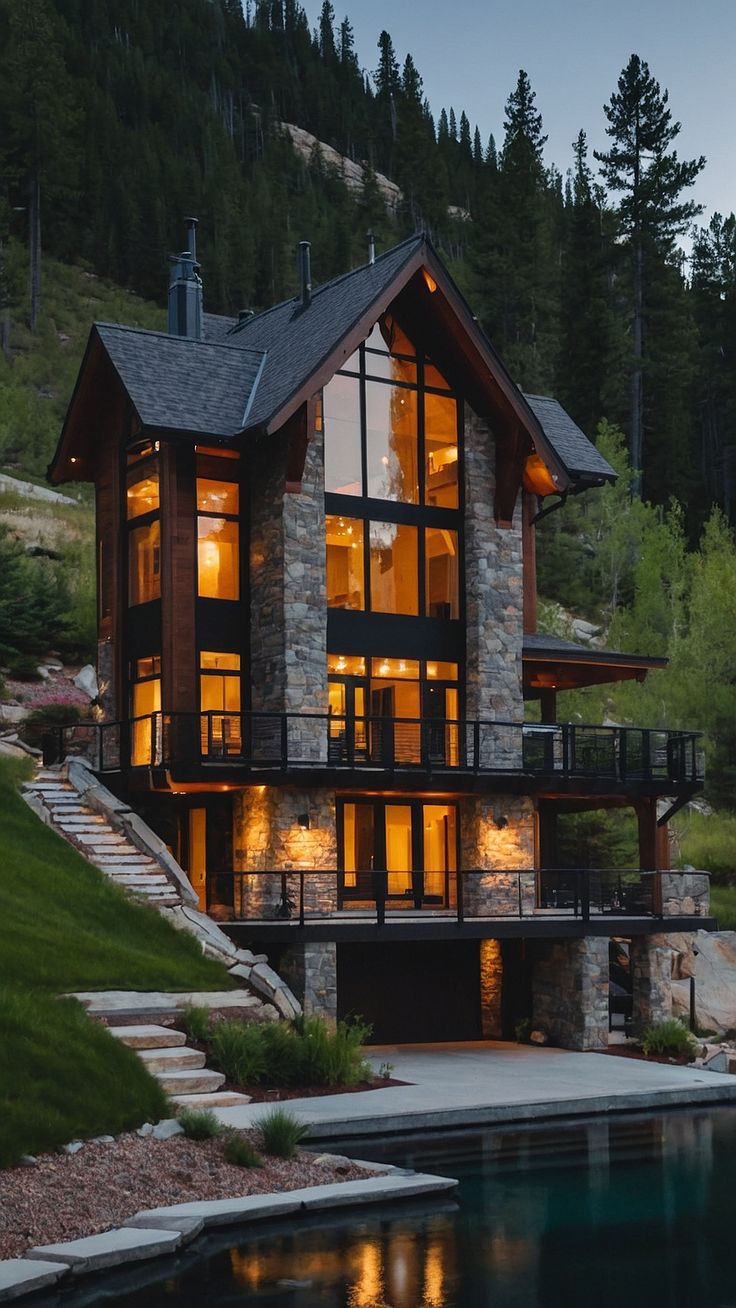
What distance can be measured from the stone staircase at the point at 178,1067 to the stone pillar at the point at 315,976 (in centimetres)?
505

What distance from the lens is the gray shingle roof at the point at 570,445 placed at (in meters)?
31.6

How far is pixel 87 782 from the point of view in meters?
27.9

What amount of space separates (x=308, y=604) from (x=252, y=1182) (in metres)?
13.9

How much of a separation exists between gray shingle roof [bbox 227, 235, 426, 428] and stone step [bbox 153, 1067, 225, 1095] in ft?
39.6

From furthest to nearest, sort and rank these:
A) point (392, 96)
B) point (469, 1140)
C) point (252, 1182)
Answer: point (392, 96) < point (469, 1140) < point (252, 1182)

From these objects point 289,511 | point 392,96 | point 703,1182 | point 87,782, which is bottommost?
point 703,1182

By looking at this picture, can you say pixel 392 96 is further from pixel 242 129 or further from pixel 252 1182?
pixel 252 1182

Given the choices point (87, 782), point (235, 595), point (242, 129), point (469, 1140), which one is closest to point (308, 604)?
point (235, 595)

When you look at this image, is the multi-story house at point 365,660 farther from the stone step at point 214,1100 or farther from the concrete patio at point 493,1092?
the stone step at point 214,1100

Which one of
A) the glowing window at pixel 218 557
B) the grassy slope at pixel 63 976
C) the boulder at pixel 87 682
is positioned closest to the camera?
the grassy slope at pixel 63 976

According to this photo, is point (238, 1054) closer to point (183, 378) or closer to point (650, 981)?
point (650, 981)

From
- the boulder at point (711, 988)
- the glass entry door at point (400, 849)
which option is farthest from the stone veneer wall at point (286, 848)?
the boulder at point (711, 988)

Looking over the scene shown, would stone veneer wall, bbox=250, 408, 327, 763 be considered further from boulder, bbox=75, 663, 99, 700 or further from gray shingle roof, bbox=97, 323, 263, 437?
boulder, bbox=75, 663, 99, 700

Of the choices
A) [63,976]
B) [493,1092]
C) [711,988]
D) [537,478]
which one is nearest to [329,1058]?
[493,1092]
